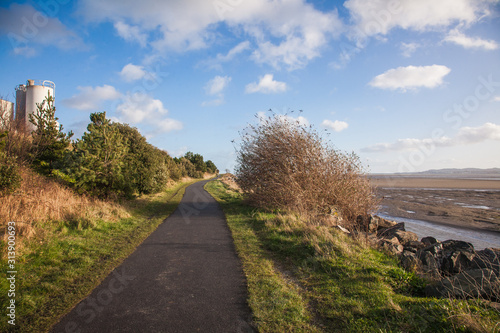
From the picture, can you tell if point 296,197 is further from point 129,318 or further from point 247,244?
point 129,318

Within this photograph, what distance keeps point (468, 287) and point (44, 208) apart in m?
11.5

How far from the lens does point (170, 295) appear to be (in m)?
4.72

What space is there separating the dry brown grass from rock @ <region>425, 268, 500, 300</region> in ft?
30.1

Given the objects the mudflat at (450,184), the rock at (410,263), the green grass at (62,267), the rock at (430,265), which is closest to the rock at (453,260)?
the rock at (430,265)

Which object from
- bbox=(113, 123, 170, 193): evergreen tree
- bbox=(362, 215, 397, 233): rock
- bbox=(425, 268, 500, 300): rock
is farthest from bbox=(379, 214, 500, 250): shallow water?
bbox=(113, 123, 170, 193): evergreen tree

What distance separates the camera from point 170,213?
14.4 metres

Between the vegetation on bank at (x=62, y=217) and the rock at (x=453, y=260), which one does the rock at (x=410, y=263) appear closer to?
the rock at (x=453, y=260)

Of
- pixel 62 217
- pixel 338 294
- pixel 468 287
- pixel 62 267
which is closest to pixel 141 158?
pixel 62 217

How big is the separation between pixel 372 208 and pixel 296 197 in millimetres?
4115

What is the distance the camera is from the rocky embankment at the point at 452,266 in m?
4.46

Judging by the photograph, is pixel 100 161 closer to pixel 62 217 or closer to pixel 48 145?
pixel 62 217

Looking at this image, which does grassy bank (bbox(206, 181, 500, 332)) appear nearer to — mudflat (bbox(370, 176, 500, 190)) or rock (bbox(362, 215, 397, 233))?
rock (bbox(362, 215, 397, 233))

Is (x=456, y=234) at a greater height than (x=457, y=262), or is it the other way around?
(x=457, y=262)

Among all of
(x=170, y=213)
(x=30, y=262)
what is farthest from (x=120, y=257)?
(x=170, y=213)
